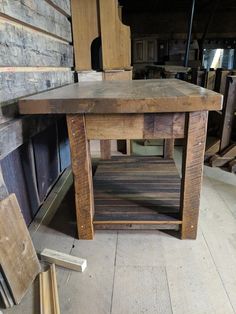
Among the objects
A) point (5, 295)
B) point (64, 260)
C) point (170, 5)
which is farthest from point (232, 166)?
point (170, 5)

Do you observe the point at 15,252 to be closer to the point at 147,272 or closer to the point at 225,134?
the point at 147,272

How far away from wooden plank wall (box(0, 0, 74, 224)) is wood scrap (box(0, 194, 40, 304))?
89mm

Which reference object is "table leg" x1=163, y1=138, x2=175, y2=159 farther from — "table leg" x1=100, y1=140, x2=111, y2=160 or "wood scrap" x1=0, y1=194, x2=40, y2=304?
"wood scrap" x1=0, y1=194, x2=40, y2=304

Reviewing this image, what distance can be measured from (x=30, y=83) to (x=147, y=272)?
110 centimetres

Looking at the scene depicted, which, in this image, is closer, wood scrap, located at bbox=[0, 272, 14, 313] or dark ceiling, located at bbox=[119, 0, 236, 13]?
wood scrap, located at bbox=[0, 272, 14, 313]

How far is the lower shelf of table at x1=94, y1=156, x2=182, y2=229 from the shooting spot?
1.29 metres

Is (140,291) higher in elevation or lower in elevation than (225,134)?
lower

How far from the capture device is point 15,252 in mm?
940

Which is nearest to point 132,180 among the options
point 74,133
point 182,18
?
point 74,133

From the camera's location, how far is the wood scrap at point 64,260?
3.62ft

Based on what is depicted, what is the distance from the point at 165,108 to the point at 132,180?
82 centimetres

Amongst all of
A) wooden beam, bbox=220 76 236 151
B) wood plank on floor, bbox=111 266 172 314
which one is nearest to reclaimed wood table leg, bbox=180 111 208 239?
wood plank on floor, bbox=111 266 172 314

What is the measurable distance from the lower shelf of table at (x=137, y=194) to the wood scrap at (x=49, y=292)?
12.8 inches

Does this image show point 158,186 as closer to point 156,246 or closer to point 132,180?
point 132,180
